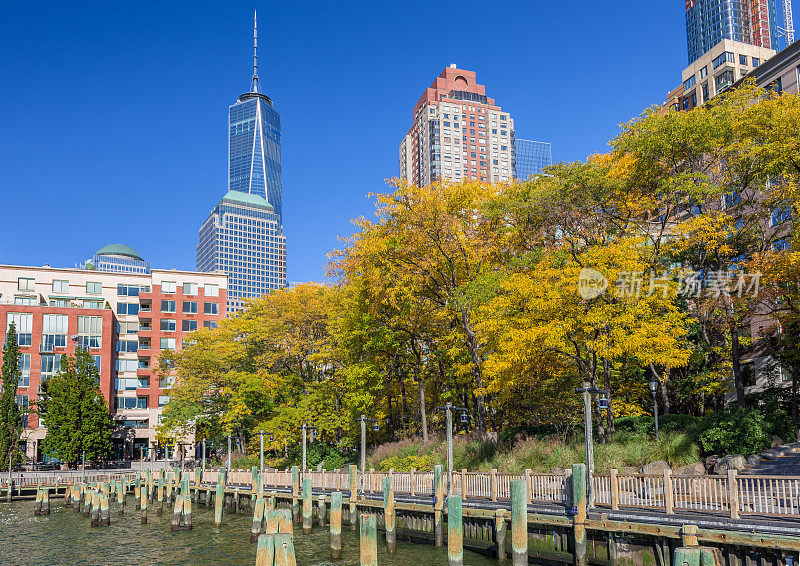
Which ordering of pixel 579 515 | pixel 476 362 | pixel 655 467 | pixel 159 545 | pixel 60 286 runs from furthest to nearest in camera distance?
pixel 60 286 < pixel 476 362 < pixel 159 545 < pixel 655 467 < pixel 579 515

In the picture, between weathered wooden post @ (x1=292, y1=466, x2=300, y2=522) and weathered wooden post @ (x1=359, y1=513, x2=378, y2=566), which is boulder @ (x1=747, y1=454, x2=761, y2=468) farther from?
weathered wooden post @ (x1=292, y1=466, x2=300, y2=522)

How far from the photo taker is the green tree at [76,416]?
6825cm

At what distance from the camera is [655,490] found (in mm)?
21625

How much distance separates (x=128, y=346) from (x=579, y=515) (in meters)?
82.8

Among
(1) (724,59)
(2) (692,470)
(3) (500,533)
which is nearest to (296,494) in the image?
(3) (500,533)

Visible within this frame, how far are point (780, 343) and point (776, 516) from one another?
1908 cm

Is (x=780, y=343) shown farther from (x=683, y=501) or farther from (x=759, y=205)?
(x=683, y=501)

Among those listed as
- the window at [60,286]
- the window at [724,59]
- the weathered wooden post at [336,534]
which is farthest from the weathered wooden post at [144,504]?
the window at [724,59]

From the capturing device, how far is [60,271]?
93688mm

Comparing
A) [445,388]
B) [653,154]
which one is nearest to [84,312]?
[445,388]

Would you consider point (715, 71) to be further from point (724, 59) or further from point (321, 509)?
point (321, 509)

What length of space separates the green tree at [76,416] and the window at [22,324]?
44.5 feet

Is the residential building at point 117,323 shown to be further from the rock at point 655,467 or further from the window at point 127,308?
the rock at point 655,467

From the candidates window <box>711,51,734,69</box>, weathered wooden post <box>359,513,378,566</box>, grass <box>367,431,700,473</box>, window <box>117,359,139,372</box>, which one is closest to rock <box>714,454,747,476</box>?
grass <box>367,431,700,473</box>
